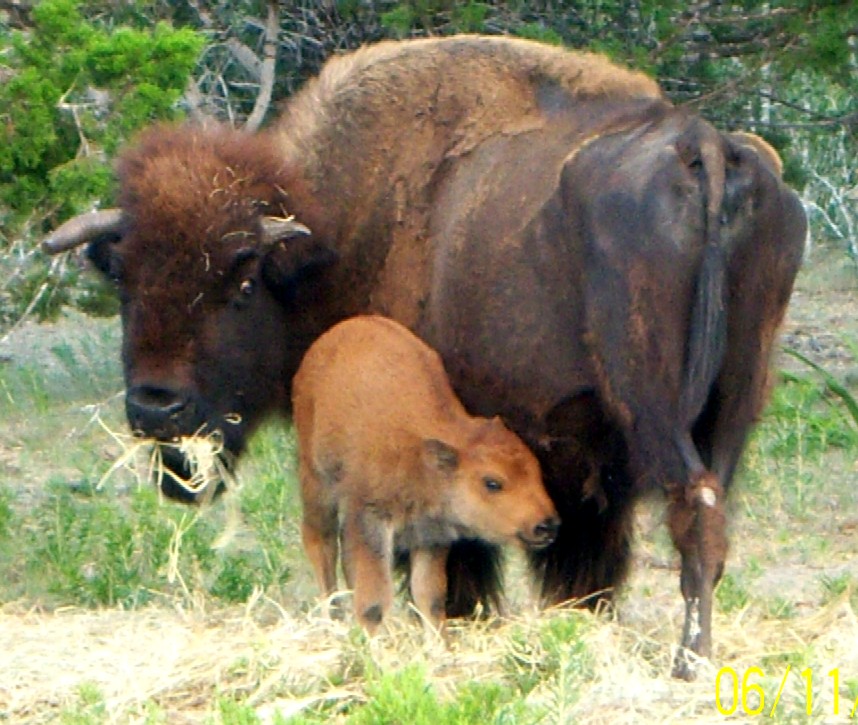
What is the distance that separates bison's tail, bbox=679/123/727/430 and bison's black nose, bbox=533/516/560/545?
569 mm

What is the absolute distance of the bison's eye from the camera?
210 inches

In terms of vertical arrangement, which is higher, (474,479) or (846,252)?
(474,479)

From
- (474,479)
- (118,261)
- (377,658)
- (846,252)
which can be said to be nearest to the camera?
(377,658)

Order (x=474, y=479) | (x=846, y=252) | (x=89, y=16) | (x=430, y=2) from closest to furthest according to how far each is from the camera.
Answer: (x=474, y=479), (x=430, y=2), (x=89, y=16), (x=846, y=252)

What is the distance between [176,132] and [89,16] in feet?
12.8

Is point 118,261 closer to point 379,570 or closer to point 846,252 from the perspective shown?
point 379,570

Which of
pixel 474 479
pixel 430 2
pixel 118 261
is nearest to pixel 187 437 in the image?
pixel 118 261

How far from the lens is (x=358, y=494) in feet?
17.8

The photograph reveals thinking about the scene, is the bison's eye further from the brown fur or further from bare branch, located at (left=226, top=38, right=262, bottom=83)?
bare branch, located at (left=226, top=38, right=262, bottom=83)

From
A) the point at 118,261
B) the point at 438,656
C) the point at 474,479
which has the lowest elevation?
the point at 438,656

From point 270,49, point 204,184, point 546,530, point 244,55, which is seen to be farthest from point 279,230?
point 244,55
